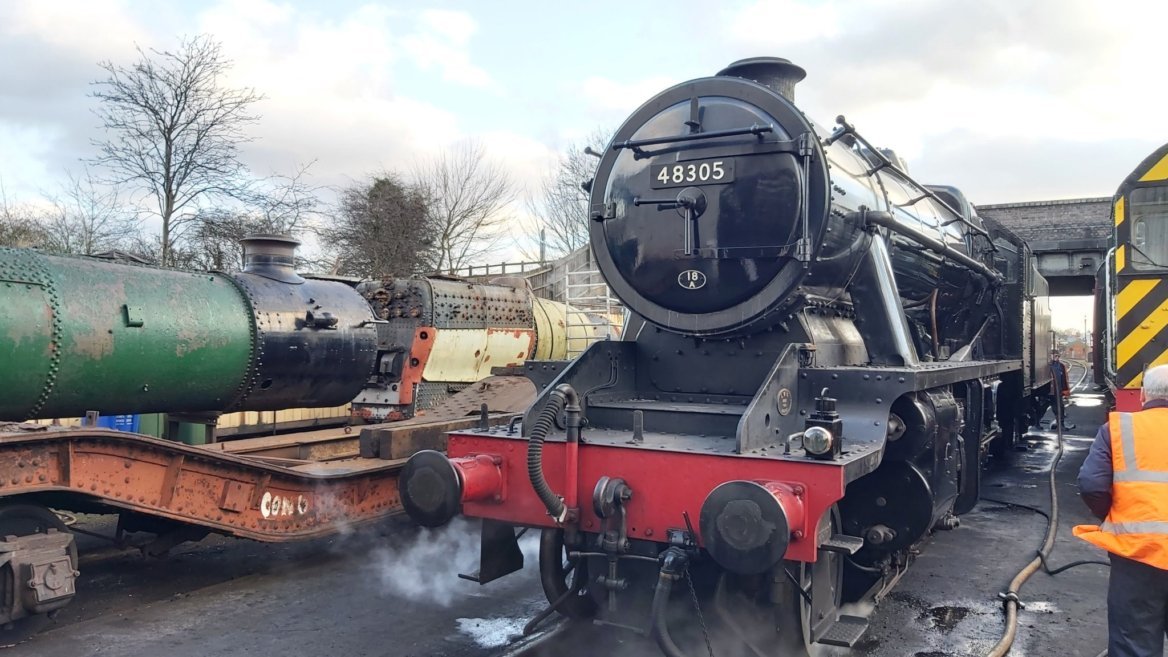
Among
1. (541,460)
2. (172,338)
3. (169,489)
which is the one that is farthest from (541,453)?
(172,338)

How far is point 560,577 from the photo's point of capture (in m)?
4.36

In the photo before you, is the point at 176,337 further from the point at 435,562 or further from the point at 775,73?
the point at 775,73

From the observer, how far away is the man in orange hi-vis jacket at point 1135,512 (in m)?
3.32

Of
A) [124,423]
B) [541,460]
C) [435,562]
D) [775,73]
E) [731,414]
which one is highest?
[775,73]

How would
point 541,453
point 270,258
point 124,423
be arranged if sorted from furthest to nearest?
1. point 124,423
2. point 270,258
3. point 541,453

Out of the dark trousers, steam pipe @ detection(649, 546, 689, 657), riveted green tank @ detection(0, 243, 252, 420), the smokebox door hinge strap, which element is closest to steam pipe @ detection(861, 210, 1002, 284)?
the smokebox door hinge strap

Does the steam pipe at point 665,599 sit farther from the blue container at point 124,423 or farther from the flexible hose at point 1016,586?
the blue container at point 124,423

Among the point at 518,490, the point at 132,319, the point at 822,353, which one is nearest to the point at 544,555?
the point at 518,490

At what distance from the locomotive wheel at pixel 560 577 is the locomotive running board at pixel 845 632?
4.16 feet

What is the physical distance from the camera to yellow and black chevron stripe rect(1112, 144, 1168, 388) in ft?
24.5

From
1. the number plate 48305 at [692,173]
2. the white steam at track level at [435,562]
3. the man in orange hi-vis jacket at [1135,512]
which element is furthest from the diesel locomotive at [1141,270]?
the white steam at track level at [435,562]

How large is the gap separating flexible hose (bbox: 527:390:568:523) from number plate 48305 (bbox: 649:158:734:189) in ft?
4.65

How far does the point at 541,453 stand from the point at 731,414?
101 centimetres

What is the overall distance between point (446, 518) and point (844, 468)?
1900mm
